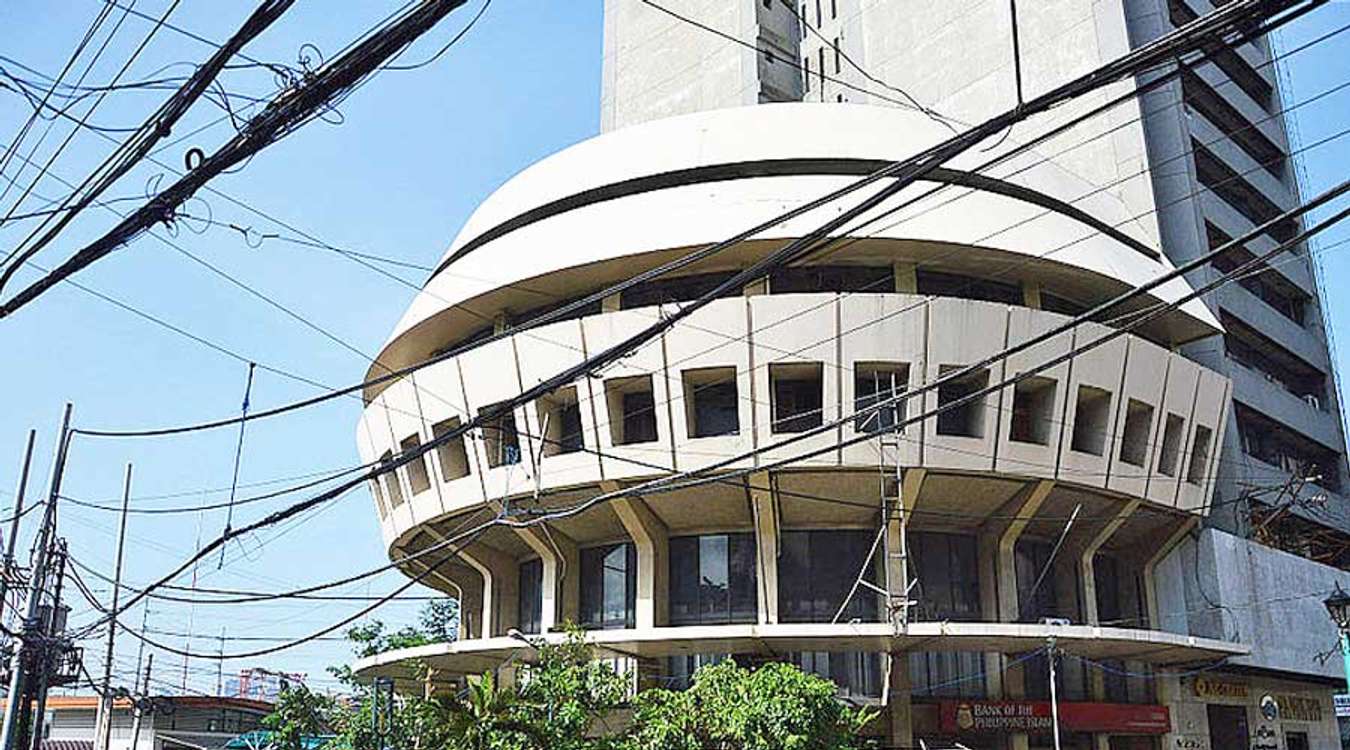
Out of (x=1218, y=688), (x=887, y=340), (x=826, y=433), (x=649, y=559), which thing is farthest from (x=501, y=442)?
(x=1218, y=688)

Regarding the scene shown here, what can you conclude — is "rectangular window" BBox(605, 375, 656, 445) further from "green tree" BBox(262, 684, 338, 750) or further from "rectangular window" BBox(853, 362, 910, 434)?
"green tree" BBox(262, 684, 338, 750)

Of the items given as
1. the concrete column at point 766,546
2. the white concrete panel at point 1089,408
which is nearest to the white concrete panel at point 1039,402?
the white concrete panel at point 1089,408

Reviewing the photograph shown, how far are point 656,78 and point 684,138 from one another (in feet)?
79.9

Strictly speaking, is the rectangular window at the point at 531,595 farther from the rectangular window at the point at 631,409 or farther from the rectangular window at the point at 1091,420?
the rectangular window at the point at 1091,420

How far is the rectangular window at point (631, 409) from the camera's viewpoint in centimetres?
2544

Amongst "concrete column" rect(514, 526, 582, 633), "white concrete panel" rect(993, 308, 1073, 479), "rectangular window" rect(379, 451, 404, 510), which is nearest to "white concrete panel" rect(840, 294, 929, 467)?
"white concrete panel" rect(993, 308, 1073, 479)

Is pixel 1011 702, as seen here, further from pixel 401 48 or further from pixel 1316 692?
pixel 401 48

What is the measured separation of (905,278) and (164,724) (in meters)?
37.0

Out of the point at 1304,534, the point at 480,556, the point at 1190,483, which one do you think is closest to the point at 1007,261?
the point at 1190,483

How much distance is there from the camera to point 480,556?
31109 millimetres

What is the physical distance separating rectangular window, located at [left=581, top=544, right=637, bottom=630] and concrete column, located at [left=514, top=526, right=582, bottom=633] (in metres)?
0.25

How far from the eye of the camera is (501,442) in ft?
90.4

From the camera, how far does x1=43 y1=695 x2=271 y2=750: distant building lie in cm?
4681

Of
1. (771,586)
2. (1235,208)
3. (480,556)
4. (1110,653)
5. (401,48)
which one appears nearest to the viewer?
(401,48)
